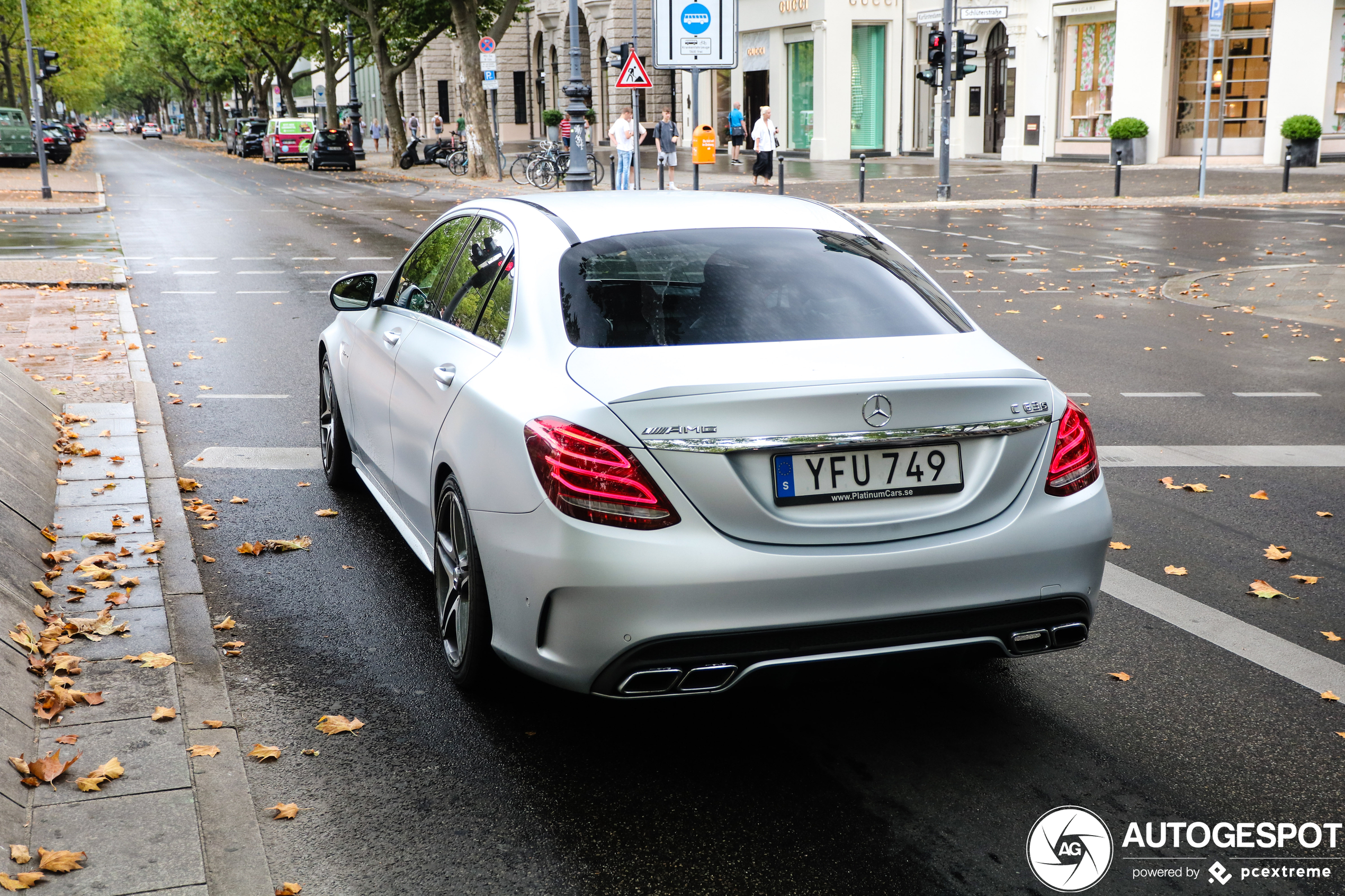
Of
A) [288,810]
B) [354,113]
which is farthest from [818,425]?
[354,113]

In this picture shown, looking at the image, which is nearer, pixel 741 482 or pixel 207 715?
pixel 741 482

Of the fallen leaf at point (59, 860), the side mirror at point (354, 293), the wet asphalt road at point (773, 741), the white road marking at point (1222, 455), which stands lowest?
the white road marking at point (1222, 455)

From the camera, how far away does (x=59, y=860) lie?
10.3 feet

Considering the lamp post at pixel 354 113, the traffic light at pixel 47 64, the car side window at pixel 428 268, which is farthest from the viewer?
the lamp post at pixel 354 113

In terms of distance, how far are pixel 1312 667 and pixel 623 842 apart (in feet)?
8.02

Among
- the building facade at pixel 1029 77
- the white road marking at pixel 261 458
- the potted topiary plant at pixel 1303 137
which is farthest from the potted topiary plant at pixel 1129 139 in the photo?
the white road marking at pixel 261 458

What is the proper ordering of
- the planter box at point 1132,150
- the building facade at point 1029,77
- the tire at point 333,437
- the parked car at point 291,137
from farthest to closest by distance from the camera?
1. the parked car at point 291,137
2. the planter box at point 1132,150
3. the building facade at point 1029,77
4. the tire at point 333,437

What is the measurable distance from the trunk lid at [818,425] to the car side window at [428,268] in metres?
1.59

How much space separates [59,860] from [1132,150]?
37.3 meters

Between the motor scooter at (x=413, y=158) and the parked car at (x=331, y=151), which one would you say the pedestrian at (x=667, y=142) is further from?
the parked car at (x=331, y=151)

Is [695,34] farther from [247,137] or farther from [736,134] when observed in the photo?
[247,137]

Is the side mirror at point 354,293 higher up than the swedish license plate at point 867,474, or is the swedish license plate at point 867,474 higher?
the side mirror at point 354,293

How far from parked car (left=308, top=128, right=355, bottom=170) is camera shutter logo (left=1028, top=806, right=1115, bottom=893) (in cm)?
4820

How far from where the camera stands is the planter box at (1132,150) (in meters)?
36.6
